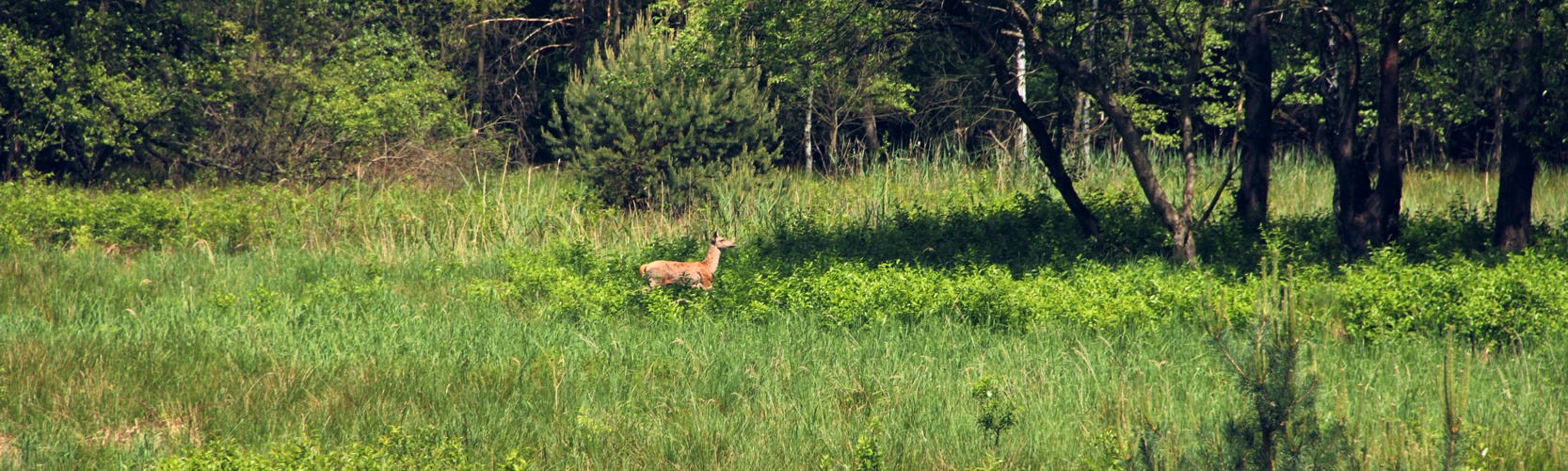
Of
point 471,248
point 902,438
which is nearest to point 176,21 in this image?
point 471,248

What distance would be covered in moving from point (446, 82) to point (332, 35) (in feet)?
7.80

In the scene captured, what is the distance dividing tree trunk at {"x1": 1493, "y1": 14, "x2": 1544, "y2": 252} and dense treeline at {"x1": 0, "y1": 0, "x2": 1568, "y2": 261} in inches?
0.8

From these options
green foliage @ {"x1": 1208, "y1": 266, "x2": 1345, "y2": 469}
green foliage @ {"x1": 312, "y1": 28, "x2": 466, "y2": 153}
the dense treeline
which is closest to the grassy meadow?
green foliage @ {"x1": 1208, "y1": 266, "x2": 1345, "y2": 469}

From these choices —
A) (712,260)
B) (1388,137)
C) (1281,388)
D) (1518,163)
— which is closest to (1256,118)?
(1388,137)

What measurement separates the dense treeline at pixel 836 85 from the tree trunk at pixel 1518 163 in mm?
20

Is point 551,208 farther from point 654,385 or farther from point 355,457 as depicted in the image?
point 355,457

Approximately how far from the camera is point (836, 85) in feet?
68.2

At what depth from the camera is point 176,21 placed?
20.6 metres

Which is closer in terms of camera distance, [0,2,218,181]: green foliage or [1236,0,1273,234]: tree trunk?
[1236,0,1273,234]: tree trunk

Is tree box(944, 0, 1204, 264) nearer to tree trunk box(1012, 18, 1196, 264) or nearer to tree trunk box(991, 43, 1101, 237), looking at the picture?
tree trunk box(1012, 18, 1196, 264)

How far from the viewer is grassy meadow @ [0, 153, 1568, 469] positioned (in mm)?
5590

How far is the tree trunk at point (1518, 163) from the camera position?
32.5 ft

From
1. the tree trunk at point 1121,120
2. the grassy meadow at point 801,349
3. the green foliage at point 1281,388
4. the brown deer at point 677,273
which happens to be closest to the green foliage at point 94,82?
the grassy meadow at point 801,349

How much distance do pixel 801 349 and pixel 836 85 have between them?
1305 cm
